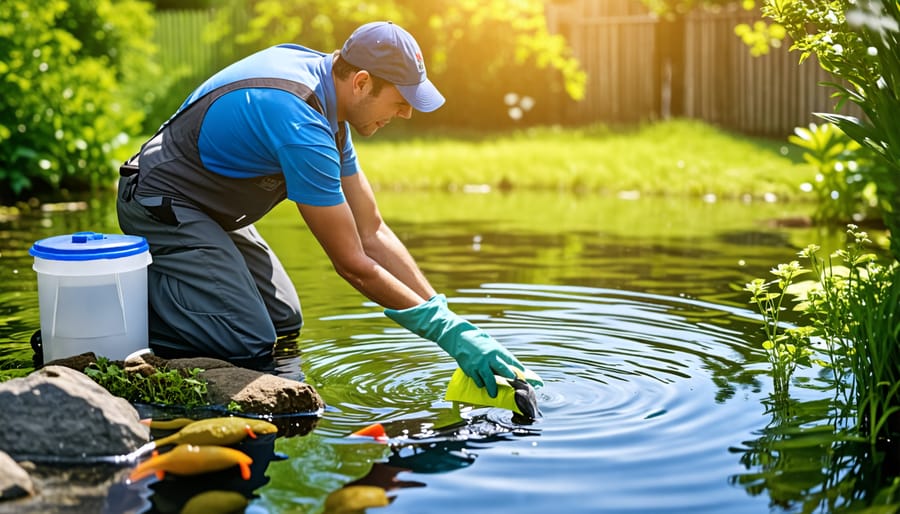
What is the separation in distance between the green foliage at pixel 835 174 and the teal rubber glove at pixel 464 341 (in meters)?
5.57

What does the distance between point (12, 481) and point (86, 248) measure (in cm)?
145

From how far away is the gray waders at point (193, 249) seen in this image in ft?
17.3

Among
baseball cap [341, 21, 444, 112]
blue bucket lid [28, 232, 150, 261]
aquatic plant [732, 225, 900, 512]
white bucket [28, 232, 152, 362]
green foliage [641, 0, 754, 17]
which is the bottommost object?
aquatic plant [732, 225, 900, 512]

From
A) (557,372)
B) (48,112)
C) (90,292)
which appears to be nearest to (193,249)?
(90,292)

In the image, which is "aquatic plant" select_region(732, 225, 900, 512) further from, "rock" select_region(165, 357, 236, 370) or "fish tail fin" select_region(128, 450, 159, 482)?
"rock" select_region(165, 357, 236, 370)

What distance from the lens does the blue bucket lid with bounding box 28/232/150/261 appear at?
184 inches

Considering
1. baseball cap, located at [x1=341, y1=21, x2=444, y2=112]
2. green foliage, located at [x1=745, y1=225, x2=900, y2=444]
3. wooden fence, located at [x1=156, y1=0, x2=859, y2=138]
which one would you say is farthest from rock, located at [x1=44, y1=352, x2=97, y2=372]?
wooden fence, located at [x1=156, y1=0, x2=859, y2=138]

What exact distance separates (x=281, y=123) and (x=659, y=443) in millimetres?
2031

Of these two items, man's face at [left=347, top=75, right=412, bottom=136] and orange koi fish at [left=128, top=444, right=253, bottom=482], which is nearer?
orange koi fish at [left=128, top=444, right=253, bottom=482]

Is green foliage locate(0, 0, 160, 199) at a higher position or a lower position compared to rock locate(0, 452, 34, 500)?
higher

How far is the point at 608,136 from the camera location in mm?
15234

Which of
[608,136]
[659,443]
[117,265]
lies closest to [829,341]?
[659,443]

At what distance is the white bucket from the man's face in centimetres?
109

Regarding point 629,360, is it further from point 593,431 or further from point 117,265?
point 117,265
